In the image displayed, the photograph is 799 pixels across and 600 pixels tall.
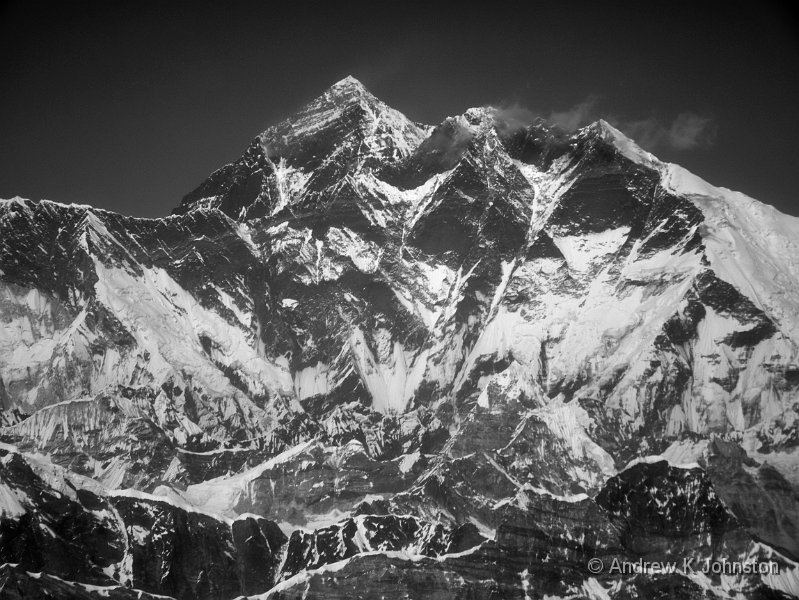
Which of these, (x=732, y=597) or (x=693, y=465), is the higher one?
(x=693, y=465)

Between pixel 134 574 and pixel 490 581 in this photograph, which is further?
pixel 134 574

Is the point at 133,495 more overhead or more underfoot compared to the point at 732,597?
more overhead

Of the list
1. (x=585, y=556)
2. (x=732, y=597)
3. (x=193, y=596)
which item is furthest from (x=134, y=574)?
(x=732, y=597)

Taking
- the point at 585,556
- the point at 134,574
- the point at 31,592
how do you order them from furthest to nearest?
the point at 134,574
the point at 585,556
the point at 31,592

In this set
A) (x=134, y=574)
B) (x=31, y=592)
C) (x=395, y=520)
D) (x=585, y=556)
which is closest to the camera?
(x=31, y=592)

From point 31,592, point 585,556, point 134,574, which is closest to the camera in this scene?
point 31,592

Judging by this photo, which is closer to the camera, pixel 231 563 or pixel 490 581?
pixel 490 581

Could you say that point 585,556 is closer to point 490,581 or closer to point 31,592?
point 490,581

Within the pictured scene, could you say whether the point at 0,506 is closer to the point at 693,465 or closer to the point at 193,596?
the point at 193,596

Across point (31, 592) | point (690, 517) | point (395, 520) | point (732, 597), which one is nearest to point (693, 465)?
point (690, 517)
